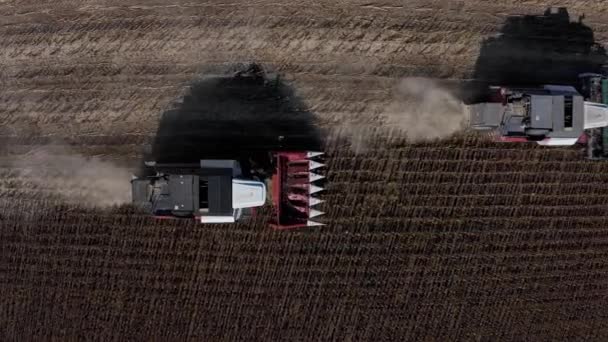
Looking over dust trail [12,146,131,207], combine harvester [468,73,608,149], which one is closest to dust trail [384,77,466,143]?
combine harvester [468,73,608,149]

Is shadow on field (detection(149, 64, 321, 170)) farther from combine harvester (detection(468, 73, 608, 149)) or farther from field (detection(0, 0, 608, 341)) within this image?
combine harvester (detection(468, 73, 608, 149))

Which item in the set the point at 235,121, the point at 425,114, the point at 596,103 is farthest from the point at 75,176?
the point at 596,103

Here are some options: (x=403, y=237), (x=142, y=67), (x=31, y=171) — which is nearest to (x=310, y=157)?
(x=403, y=237)

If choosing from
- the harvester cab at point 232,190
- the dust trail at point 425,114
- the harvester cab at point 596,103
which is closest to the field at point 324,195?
the dust trail at point 425,114

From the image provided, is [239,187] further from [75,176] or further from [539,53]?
[539,53]

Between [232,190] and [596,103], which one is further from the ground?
[596,103]

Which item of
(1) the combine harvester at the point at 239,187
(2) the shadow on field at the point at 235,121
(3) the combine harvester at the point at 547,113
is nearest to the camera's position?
(1) the combine harvester at the point at 239,187

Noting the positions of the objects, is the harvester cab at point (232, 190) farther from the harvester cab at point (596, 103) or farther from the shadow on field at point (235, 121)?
the harvester cab at point (596, 103)
